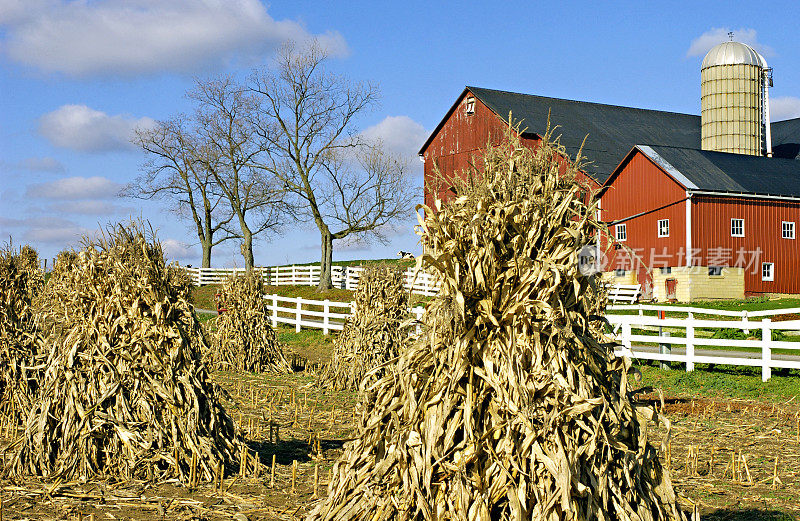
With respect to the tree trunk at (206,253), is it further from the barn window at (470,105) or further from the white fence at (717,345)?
the white fence at (717,345)

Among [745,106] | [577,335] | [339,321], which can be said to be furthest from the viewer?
[745,106]

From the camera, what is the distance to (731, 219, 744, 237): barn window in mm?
34438

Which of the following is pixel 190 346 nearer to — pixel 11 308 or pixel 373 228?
pixel 11 308

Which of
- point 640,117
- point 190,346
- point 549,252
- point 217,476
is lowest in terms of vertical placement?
point 217,476

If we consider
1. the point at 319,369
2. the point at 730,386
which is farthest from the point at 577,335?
the point at 319,369

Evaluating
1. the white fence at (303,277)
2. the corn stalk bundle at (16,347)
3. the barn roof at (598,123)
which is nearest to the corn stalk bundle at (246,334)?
the corn stalk bundle at (16,347)

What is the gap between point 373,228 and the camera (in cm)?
3834

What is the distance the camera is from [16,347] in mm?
9695

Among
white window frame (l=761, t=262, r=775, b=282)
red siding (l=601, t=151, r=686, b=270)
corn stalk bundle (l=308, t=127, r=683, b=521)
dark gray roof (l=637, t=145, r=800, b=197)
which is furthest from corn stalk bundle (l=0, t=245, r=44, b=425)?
white window frame (l=761, t=262, r=775, b=282)

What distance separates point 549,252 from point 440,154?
42.1 meters

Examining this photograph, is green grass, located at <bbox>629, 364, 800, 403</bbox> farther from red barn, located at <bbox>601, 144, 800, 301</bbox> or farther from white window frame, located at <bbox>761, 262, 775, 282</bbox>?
white window frame, located at <bbox>761, 262, 775, 282</bbox>

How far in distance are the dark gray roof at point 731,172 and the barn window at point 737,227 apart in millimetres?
1319

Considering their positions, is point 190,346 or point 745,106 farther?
point 745,106

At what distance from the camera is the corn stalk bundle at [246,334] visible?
1639cm
